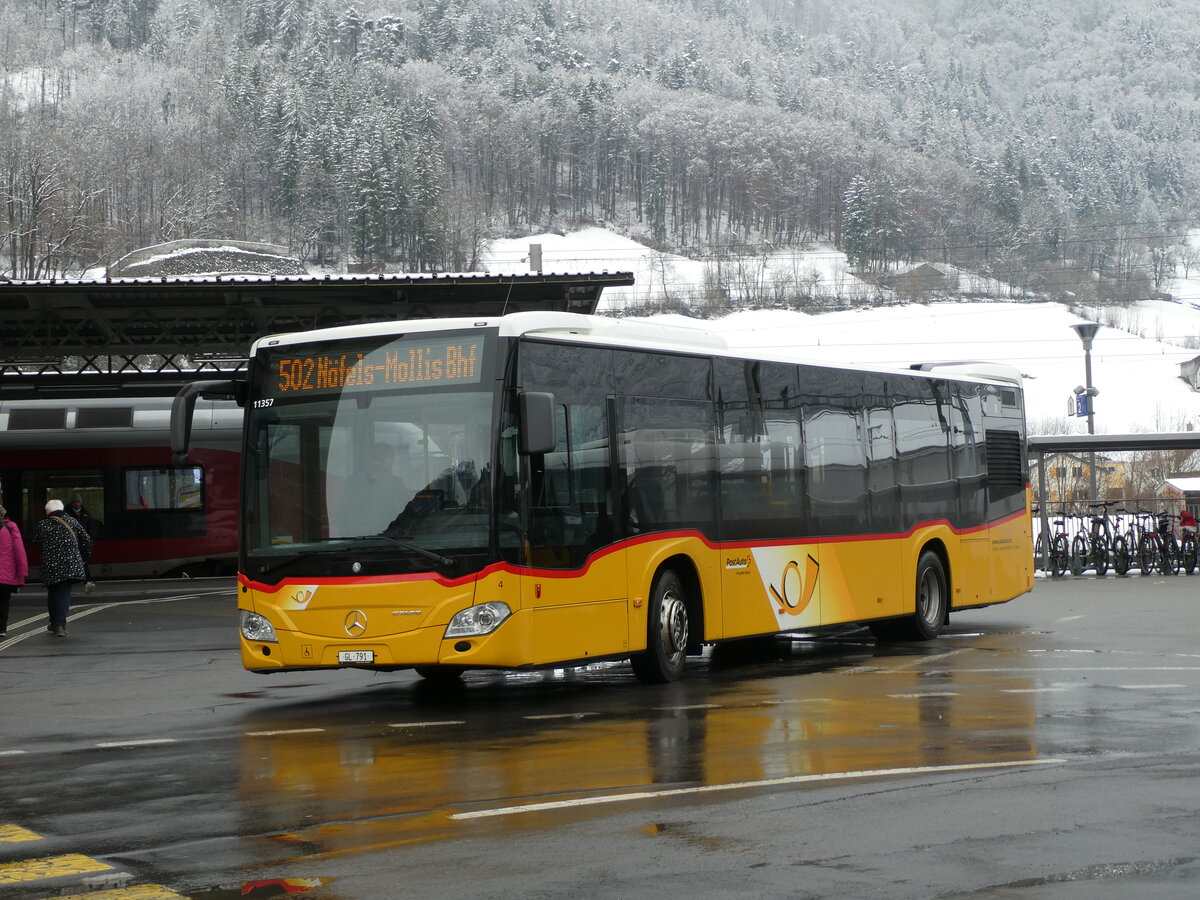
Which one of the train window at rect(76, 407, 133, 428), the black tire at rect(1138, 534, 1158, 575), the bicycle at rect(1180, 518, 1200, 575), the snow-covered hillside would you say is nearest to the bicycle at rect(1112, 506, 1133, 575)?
the black tire at rect(1138, 534, 1158, 575)

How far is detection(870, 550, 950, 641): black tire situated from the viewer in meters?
17.2

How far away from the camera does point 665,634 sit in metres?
12.8

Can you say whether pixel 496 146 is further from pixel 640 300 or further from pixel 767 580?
pixel 767 580

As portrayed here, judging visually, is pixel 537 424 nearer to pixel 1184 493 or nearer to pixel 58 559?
pixel 58 559

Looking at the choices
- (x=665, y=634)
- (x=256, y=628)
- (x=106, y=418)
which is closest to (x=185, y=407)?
(x=256, y=628)

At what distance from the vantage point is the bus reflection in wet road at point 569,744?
22.8 ft

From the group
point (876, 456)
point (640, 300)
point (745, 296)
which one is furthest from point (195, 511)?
point (745, 296)

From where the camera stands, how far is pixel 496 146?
185 meters

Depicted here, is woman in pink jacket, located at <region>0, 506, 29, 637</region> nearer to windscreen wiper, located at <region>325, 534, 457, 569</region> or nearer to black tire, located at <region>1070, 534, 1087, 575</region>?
windscreen wiper, located at <region>325, 534, 457, 569</region>

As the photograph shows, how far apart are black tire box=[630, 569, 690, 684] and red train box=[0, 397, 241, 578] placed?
2123 cm

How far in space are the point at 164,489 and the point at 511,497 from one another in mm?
23449

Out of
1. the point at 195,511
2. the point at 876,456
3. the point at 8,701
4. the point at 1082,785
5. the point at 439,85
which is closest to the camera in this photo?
the point at 1082,785

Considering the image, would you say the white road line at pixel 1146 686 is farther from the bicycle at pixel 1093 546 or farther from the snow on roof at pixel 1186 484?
the snow on roof at pixel 1186 484

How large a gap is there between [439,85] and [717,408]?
18927 centimetres
